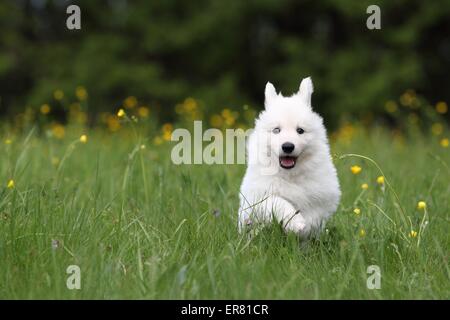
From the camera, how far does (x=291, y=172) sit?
12.4ft

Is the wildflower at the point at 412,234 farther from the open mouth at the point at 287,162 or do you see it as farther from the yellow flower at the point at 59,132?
the yellow flower at the point at 59,132

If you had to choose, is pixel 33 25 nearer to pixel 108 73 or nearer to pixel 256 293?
pixel 108 73

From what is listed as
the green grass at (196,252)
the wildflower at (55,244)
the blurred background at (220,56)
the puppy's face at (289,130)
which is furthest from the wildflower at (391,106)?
the wildflower at (55,244)

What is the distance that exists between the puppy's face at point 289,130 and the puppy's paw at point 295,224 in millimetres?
290

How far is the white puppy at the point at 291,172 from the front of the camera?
12.0 feet

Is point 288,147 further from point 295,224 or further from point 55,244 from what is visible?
point 55,244

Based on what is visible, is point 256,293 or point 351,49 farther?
point 351,49

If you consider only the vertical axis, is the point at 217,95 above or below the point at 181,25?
below

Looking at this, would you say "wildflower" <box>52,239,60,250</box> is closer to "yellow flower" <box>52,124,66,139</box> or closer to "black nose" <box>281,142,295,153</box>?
"black nose" <box>281,142,295,153</box>

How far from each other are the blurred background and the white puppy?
9846 millimetres

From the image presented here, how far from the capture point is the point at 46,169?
6.00 metres

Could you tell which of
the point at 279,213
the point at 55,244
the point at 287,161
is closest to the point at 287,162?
the point at 287,161
